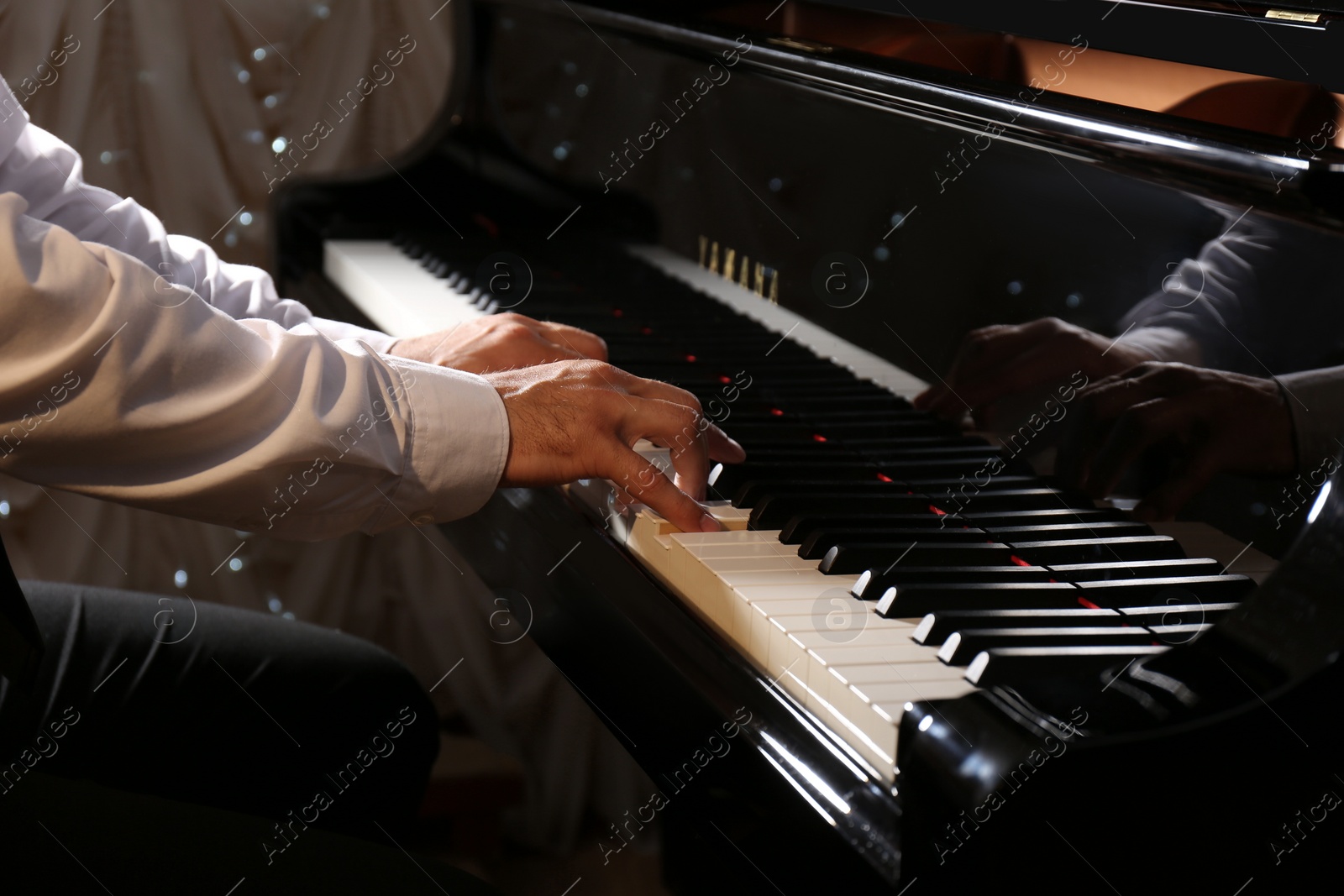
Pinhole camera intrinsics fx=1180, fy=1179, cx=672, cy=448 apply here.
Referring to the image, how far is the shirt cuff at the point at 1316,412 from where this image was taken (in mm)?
791

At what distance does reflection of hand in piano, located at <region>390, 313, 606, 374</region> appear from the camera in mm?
1271

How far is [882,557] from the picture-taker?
3.03ft

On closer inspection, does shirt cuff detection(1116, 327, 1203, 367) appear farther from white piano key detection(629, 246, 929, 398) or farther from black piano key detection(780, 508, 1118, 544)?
white piano key detection(629, 246, 929, 398)

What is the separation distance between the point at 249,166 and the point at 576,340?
1.65 metres

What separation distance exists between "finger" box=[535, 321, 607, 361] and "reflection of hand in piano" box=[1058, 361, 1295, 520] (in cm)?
54

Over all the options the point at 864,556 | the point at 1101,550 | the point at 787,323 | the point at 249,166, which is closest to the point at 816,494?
the point at 864,556

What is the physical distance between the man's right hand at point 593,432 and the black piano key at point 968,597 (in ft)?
0.70

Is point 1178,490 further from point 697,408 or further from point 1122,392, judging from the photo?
point 697,408

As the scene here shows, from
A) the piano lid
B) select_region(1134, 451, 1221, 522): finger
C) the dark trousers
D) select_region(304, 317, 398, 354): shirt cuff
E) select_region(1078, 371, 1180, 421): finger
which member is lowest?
the dark trousers

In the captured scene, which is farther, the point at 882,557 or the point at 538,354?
the point at 538,354

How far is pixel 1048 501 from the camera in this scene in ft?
3.28

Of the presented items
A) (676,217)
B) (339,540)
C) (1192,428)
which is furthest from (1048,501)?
(339,540)

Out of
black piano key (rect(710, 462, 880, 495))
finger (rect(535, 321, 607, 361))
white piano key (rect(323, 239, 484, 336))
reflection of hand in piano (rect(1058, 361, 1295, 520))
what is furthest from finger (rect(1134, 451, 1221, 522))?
white piano key (rect(323, 239, 484, 336))

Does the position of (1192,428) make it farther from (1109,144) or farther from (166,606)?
(166,606)
